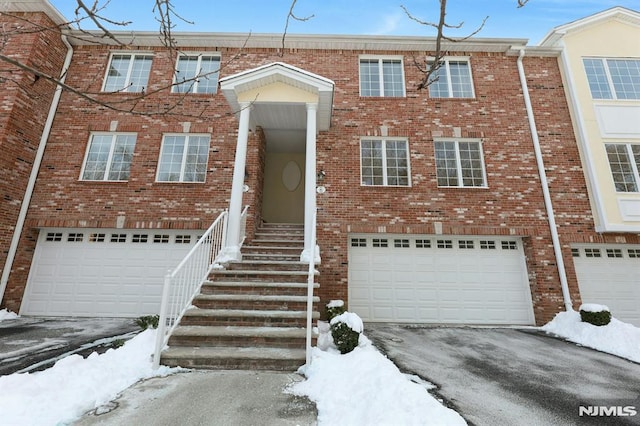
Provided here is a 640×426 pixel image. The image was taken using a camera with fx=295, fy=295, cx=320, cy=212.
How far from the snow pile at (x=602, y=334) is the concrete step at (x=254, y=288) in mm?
6052

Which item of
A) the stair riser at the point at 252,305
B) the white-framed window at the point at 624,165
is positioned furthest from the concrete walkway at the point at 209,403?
the white-framed window at the point at 624,165

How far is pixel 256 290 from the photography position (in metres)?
5.50

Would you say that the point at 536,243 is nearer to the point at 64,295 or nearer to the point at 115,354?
the point at 115,354

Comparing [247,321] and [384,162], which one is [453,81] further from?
[247,321]

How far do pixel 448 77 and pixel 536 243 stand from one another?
18.5ft

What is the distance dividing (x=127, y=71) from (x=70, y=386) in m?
9.42

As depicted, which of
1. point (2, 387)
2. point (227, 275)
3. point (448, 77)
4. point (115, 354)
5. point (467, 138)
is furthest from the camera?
point (448, 77)

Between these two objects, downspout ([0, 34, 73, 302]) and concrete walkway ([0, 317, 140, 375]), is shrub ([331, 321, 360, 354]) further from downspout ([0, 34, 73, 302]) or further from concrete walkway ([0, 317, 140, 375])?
downspout ([0, 34, 73, 302])

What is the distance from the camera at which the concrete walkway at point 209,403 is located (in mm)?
2895

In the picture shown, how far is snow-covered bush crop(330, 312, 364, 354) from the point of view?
4.73m

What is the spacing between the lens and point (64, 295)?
7.69 m

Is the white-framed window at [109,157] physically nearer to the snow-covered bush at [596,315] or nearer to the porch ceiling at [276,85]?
the porch ceiling at [276,85]

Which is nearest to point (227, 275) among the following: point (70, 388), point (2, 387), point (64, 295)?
point (70, 388)

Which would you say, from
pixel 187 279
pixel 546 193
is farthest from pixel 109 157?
pixel 546 193
